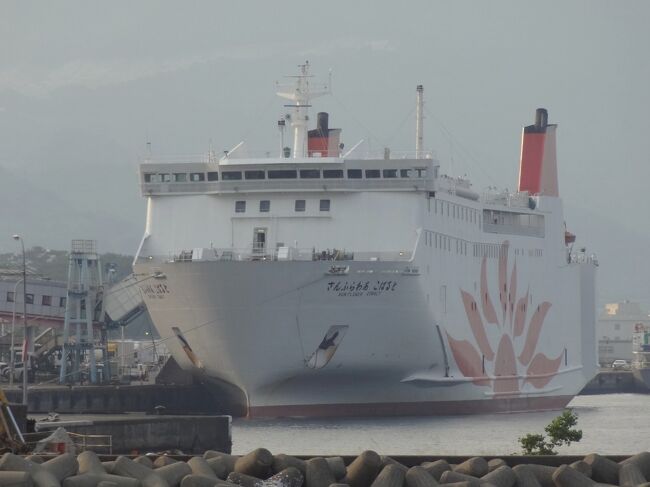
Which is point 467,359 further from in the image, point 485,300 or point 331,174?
point 331,174

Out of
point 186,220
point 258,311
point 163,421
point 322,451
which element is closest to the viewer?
point 163,421

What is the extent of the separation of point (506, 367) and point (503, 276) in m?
2.96

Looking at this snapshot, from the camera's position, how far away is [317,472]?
780 inches

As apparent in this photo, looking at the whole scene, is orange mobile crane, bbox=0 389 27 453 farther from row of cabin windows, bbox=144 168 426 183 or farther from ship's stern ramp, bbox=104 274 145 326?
ship's stern ramp, bbox=104 274 145 326

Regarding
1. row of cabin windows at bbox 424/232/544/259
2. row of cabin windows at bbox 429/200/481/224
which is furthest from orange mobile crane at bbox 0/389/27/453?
row of cabin windows at bbox 429/200/481/224

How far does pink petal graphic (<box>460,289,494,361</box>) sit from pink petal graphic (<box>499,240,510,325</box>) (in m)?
2.21

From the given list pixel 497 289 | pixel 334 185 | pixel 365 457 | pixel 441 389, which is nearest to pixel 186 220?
pixel 334 185

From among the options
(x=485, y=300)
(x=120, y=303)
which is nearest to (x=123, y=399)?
(x=120, y=303)

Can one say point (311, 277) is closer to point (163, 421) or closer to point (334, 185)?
point (334, 185)

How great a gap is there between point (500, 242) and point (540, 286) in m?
4.26

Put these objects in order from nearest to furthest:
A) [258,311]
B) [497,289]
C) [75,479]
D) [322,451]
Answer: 1. [75,479]
2. [322,451]
3. [258,311]
4. [497,289]

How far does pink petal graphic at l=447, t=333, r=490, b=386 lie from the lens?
52062 millimetres

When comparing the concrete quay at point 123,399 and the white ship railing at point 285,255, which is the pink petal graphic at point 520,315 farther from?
the concrete quay at point 123,399

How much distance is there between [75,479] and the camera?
741 inches
